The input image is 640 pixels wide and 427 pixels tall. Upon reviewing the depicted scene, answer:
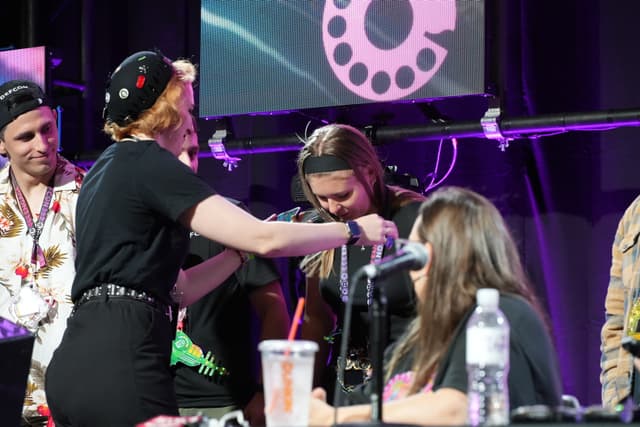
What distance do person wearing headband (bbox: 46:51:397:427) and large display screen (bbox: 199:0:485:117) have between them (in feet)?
5.54

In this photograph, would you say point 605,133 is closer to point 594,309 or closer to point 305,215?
point 594,309

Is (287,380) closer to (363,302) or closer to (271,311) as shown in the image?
(363,302)

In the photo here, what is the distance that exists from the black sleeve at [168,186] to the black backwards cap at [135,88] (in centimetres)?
18

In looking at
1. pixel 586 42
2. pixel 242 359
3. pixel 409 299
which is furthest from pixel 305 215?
pixel 586 42

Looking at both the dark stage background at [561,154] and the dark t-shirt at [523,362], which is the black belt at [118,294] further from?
the dark stage background at [561,154]

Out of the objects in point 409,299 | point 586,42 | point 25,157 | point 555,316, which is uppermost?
point 586,42

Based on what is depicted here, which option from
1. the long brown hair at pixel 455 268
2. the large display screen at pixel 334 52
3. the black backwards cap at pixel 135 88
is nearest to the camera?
the long brown hair at pixel 455 268

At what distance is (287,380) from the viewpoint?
185 cm

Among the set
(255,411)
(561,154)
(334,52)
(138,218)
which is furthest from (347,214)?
(561,154)

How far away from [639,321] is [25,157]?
2105 mm

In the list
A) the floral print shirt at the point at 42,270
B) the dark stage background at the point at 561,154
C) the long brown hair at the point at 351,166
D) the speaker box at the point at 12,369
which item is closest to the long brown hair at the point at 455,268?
the speaker box at the point at 12,369

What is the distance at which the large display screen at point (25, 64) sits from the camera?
512 cm

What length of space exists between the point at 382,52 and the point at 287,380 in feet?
8.74

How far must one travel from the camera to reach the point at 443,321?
209 centimetres
